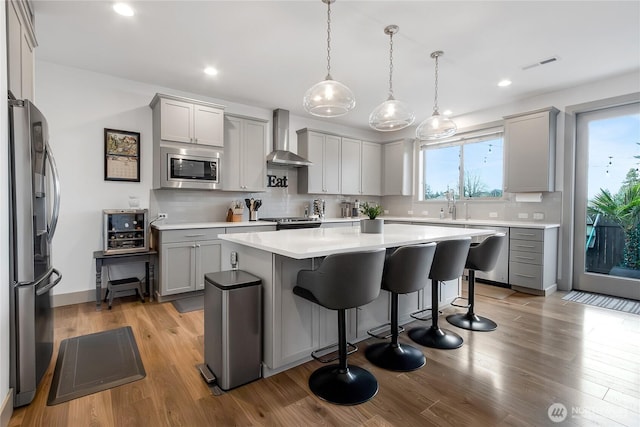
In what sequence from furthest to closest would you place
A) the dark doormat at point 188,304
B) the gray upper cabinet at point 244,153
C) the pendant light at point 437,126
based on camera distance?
the gray upper cabinet at point 244,153 < the dark doormat at point 188,304 < the pendant light at point 437,126

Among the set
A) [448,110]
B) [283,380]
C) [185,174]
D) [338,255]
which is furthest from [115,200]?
[448,110]

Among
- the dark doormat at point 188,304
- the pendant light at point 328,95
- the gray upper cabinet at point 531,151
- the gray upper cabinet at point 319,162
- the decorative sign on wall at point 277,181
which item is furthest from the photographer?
the gray upper cabinet at point 319,162

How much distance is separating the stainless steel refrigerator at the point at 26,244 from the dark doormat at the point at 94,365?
0.54 ft

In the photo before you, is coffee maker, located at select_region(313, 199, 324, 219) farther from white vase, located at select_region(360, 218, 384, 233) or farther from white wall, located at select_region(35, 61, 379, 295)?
white vase, located at select_region(360, 218, 384, 233)

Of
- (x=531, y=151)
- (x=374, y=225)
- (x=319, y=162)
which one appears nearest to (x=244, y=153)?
(x=319, y=162)

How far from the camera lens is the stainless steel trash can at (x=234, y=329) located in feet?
6.53

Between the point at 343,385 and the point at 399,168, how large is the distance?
4904 millimetres

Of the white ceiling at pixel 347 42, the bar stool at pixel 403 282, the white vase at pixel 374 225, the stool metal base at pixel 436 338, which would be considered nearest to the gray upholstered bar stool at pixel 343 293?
the bar stool at pixel 403 282

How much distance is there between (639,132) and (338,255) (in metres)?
4.54

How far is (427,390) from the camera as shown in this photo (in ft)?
6.61

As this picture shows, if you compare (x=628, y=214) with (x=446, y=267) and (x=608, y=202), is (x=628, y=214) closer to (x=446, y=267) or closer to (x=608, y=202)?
(x=608, y=202)

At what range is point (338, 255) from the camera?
1.78 m

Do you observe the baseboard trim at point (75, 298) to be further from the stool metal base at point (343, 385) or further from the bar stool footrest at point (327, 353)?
the stool metal base at point (343, 385)

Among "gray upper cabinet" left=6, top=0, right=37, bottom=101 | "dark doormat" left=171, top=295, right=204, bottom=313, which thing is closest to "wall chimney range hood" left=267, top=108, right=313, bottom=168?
Answer: "dark doormat" left=171, top=295, right=204, bottom=313
